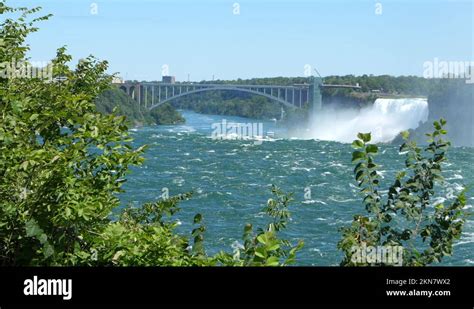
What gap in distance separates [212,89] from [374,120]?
12.2m

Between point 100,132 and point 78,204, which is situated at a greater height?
point 100,132

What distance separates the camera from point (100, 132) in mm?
3123

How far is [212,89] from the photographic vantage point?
1914 inches

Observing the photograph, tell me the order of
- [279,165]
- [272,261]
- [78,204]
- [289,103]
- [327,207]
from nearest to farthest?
[272,261], [78,204], [327,207], [279,165], [289,103]

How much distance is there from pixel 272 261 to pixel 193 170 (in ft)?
88.8

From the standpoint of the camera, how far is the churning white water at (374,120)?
4925 centimetres

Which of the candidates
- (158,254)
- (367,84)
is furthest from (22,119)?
(367,84)

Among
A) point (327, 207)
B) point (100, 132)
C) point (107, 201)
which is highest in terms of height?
point (100, 132)

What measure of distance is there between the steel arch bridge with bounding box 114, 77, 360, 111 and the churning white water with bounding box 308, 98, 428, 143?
194cm

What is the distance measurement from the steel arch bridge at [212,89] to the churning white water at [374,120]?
1.94 meters
